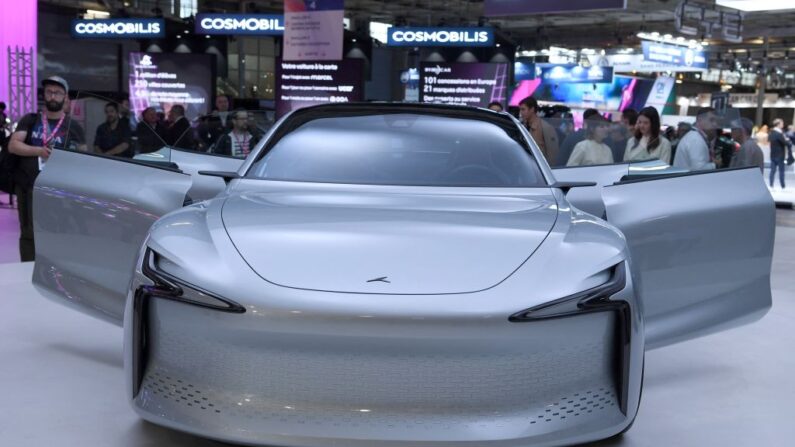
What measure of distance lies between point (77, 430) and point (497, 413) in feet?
5.03

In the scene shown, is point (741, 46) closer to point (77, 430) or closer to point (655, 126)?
point (655, 126)

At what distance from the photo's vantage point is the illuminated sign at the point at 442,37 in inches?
699

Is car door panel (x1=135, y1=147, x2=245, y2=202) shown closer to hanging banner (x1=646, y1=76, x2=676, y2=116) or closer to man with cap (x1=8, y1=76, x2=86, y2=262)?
man with cap (x1=8, y1=76, x2=86, y2=262)

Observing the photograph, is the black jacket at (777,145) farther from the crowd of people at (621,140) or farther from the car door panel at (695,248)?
the car door panel at (695,248)

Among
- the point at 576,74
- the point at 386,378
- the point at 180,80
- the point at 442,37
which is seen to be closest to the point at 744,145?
the point at 442,37

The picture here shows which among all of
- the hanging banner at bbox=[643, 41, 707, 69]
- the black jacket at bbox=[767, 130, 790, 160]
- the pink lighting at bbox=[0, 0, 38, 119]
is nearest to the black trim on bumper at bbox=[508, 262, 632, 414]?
the pink lighting at bbox=[0, 0, 38, 119]

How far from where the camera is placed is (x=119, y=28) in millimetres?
19641

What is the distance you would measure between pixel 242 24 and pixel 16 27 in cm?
688

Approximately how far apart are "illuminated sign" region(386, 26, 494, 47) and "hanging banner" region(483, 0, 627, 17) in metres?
4.11

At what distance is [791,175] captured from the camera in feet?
80.0

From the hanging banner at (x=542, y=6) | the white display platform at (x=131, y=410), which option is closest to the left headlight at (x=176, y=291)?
the white display platform at (x=131, y=410)

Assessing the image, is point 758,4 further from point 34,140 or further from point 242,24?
point 34,140

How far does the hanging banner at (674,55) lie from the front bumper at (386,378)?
25.6 meters

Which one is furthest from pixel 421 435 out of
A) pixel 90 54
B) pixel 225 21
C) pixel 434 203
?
pixel 90 54
